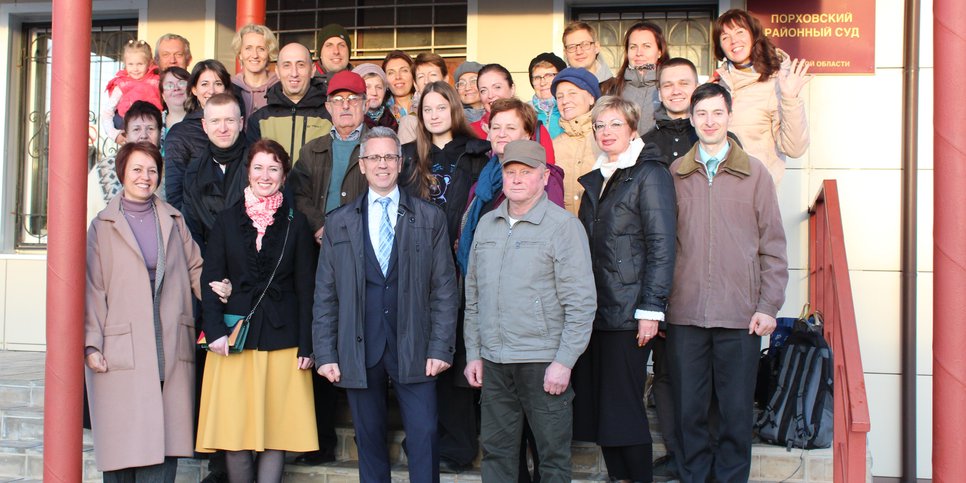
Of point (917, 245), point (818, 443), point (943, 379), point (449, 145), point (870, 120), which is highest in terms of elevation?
point (870, 120)

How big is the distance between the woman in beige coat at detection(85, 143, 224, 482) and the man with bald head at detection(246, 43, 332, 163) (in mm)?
867

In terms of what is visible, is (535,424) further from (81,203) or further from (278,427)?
(81,203)

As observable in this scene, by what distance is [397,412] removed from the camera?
15.8 ft

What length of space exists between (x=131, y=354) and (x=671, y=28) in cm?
492

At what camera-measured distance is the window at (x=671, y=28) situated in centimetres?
702

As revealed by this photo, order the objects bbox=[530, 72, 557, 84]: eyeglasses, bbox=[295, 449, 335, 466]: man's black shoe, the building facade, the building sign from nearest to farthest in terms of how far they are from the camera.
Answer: bbox=[295, 449, 335, 466]: man's black shoe < bbox=[530, 72, 557, 84]: eyeglasses < the building facade < the building sign

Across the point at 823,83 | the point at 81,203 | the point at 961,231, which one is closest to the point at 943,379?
the point at 961,231

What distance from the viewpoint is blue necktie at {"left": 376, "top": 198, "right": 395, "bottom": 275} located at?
397cm

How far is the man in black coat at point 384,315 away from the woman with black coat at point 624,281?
0.66 m

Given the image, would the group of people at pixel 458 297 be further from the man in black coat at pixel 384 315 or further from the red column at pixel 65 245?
the red column at pixel 65 245

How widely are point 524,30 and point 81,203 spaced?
4292 millimetres

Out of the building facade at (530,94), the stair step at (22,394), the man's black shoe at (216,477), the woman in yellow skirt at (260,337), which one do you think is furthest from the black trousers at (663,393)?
the stair step at (22,394)

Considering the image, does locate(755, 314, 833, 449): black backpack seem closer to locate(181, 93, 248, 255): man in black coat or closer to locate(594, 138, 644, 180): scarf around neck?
locate(594, 138, 644, 180): scarf around neck

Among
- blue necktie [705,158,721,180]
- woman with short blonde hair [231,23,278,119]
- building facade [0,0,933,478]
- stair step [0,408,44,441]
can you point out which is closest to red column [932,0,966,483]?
blue necktie [705,158,721,180]
